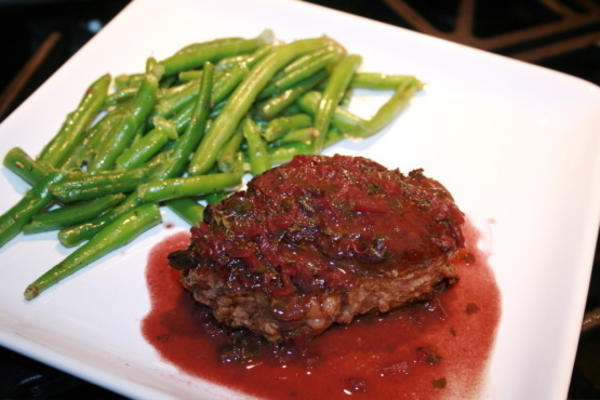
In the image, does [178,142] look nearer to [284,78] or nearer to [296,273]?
[284,78]

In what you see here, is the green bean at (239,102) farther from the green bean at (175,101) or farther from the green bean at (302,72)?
the green bean at (175,101)

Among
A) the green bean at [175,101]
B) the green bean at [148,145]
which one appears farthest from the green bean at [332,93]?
the green bean at [148,145]

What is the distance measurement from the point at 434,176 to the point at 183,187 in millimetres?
1953

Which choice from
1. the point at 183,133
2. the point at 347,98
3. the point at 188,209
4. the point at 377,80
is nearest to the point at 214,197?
the point at 188,209

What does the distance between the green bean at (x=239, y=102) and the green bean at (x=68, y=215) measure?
0.67 metres

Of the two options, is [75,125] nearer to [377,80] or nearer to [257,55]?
[257,55]

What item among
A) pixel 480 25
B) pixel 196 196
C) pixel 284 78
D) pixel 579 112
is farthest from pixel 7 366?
pixel 480 25

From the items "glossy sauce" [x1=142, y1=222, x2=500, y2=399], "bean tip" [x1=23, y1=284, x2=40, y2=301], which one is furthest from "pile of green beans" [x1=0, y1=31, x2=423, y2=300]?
"glossy sauce" [x1=142, y1=222, x2=500, y2=399]

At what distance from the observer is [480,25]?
7.20m

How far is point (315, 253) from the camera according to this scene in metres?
3.59

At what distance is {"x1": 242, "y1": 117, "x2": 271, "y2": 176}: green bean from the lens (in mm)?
4719

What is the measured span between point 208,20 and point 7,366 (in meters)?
3.74

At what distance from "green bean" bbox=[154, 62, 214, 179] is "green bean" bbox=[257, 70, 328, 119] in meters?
0.50

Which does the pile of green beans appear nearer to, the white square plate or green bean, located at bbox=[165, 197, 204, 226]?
green bean, located at bbox=[165, 197, 204, 226]
